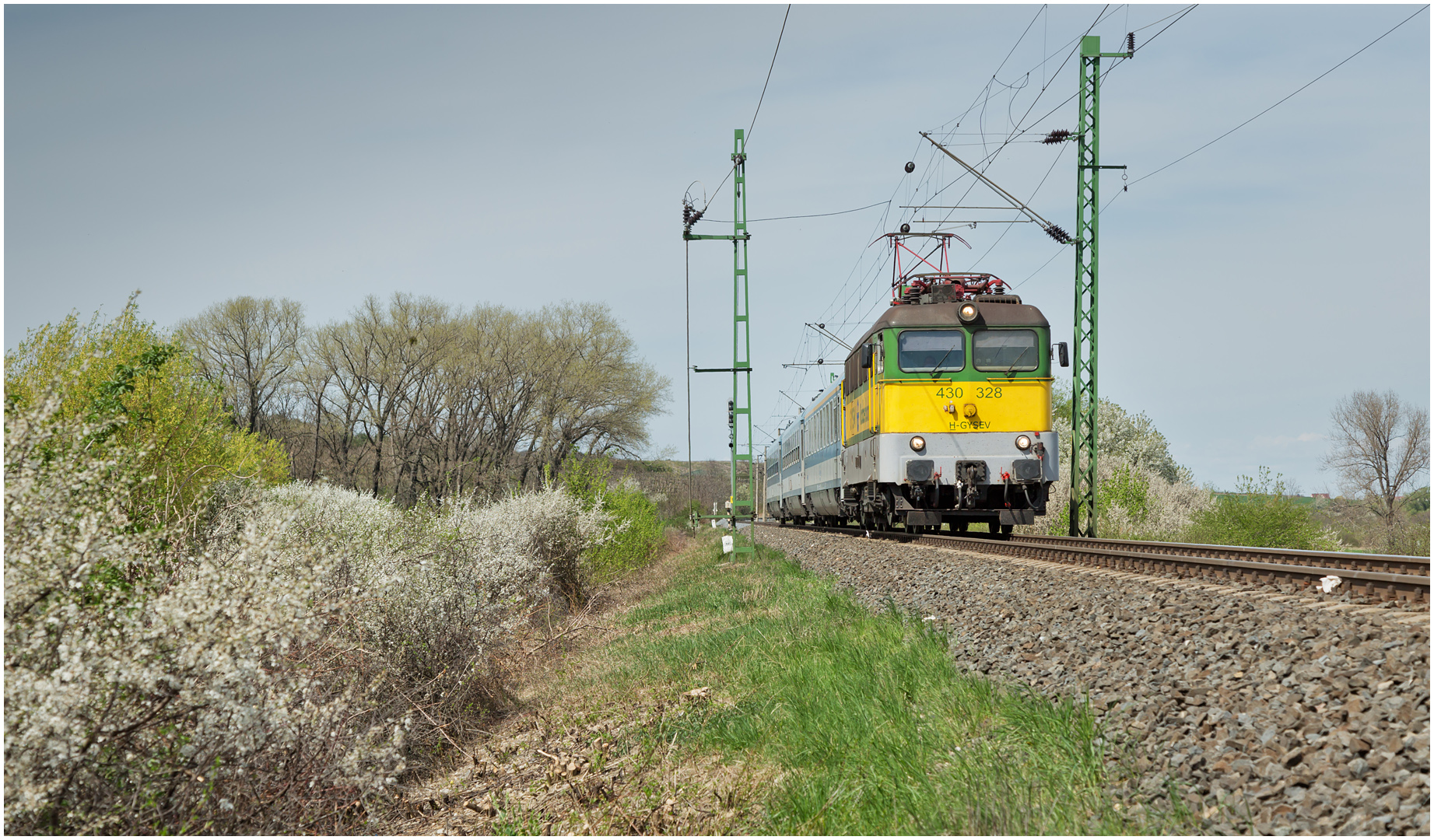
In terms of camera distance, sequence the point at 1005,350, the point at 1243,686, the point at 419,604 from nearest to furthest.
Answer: the point at 1243,686
the point at 419,604
the point at 1005,350

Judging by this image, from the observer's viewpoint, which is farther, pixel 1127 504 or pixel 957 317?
pixel 1127 504

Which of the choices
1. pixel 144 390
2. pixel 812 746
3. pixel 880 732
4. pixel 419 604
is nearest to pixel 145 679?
pixel 812 746

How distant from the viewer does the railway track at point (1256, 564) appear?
6938mm

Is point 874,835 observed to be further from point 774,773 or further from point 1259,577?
point 1259,577

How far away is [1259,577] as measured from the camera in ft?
27.3

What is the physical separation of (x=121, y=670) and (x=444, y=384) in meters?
41.1

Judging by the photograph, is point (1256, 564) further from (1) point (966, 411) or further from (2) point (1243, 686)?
(1) point (966, 411)

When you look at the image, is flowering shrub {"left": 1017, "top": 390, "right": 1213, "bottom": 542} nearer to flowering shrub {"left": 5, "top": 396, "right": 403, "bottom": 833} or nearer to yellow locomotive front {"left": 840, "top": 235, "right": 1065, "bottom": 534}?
yellow locomotive front {"left": 840, "top": 235, "right": 1065, "bottom": 534}

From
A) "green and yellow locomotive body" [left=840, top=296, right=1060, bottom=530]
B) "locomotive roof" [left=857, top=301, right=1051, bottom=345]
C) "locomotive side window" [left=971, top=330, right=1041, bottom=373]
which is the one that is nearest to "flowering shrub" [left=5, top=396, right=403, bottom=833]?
"green and yellow locomotive body" [left=840, top=296, right=1060, bottom=530]

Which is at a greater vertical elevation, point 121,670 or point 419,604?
point 121,670

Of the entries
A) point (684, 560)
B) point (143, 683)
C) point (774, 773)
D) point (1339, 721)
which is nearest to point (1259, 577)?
point (1339, 721)

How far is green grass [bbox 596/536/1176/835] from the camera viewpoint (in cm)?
433

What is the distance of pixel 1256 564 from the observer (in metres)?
8.64

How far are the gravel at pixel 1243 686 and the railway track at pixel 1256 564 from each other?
38cm
